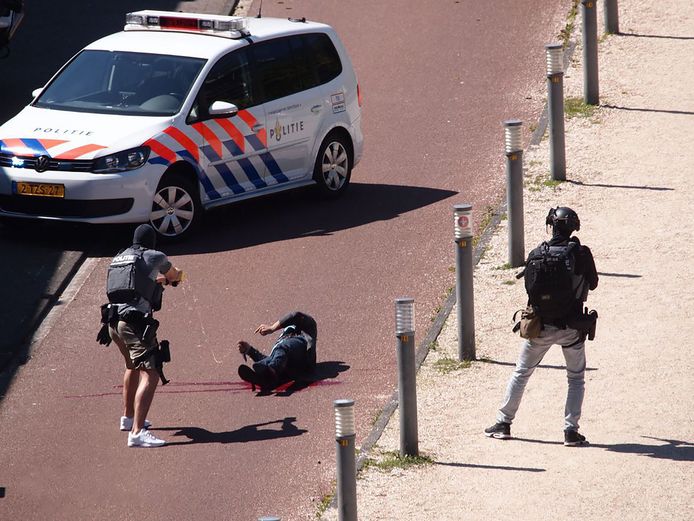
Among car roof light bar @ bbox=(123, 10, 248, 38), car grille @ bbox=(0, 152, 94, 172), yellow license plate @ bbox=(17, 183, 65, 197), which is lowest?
yellow license plate @ bbox=(17, 183, 65, 197)

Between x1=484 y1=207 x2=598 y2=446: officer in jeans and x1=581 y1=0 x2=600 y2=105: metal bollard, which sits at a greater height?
x1=581 y1=0 x2=600 y2=105: metal bollard

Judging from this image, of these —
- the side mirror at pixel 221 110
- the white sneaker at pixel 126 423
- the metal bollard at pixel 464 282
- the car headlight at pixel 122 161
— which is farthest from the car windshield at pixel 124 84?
the white sneaker at pixel 126 423

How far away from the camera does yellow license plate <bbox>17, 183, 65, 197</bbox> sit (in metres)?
13.2

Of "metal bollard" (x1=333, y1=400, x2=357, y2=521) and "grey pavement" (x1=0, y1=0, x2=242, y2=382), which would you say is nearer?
"metal bollard" (x1=333, y1=400, x2=357, y2=521)

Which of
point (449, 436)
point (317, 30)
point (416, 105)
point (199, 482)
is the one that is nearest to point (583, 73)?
point (416, 105)

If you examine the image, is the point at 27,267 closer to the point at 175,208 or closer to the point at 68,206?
the point at 68,206

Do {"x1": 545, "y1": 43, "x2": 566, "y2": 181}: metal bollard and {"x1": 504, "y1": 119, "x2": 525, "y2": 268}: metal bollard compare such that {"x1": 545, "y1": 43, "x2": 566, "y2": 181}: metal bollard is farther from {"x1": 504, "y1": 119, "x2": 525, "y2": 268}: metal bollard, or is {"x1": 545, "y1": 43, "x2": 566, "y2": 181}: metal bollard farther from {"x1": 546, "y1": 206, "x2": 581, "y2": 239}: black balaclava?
{"x1": 546, "y1": 206, "x2": 581, "y2": 239}: black balaclava

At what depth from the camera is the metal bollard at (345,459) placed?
8016 millimetres

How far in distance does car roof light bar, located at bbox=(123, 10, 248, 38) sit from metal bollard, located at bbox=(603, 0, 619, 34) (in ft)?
20.5

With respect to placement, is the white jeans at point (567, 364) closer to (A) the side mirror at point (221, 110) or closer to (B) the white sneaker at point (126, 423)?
(B) the white sneaker at point (126, 423)

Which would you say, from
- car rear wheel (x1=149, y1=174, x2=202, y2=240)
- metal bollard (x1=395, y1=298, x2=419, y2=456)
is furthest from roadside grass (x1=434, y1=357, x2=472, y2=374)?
car rear wheel (x1=149, y1=174, x2=202, y2=240)

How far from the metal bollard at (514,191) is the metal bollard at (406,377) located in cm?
356

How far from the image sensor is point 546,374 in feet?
35.0

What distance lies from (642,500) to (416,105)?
9.66 metres
